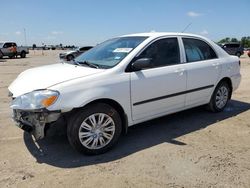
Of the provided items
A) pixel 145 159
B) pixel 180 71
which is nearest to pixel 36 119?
pixel 145 159

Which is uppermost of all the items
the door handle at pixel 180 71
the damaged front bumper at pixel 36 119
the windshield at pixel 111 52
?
the windshield at pixel 111 52

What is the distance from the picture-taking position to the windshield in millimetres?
4548

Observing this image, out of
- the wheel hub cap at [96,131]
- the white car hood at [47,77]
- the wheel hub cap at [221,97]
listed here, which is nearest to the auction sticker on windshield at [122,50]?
the white car hood at [47,77]

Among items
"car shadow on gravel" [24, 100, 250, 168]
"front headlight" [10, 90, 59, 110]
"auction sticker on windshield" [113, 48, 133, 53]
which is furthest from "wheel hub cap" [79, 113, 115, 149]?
"auction sticker on windshield" [113, 48, 133, 53]

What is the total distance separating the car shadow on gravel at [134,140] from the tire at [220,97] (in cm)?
13

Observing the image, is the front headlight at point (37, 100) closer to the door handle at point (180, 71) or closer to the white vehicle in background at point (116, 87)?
the white vehicle in background at point (116, 87)

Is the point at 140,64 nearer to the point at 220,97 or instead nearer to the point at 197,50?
the point at 197,50

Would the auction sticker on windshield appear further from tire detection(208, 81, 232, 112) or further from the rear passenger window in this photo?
tire detection(208, 81, 232, 112)

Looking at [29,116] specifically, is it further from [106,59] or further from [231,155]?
[231,155]

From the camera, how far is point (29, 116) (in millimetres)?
3885

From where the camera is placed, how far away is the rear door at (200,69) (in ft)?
17.5

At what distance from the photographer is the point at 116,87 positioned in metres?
4.20

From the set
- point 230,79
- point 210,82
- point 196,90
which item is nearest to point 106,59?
point 196,90

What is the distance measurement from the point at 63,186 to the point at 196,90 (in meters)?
3.11
